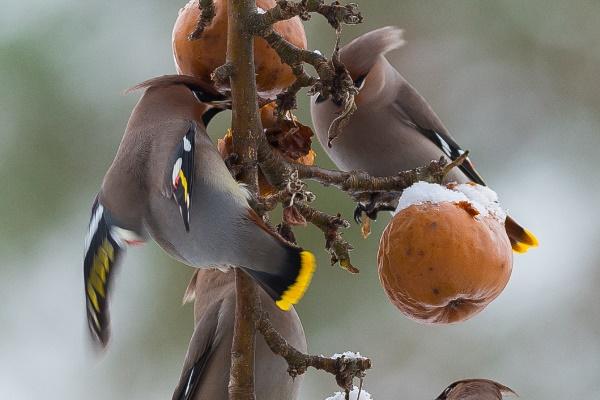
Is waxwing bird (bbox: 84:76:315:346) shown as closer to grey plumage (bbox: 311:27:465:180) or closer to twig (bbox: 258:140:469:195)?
twig (bbox: 258:140:469:195)

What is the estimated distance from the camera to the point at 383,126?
293 cm

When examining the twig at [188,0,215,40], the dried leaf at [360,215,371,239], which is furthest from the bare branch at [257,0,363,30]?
the dried leaf at [360,215,371,239]

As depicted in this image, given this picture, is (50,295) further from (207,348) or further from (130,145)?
(130,145)

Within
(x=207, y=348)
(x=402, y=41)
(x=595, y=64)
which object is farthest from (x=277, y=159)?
(x=595, y=64)

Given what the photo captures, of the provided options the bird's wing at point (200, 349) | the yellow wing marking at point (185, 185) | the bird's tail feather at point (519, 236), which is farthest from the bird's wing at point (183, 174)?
the bird's tail feather at point (519, 236)

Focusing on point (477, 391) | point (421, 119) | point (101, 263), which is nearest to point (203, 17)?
point (101, 263)

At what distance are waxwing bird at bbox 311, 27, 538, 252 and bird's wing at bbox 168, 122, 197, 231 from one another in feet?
1.85

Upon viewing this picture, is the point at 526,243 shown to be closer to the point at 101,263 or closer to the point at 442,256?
the point at 442,256

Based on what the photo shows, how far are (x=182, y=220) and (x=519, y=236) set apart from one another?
900 mm

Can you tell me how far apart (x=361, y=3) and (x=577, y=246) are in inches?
51.7

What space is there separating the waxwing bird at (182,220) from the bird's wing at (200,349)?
0.60 metres

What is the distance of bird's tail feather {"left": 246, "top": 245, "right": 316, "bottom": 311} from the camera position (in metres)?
1.90

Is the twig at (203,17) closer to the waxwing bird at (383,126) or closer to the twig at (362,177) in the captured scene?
the twig at (362,177)

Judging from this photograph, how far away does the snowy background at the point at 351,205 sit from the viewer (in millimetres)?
4055
